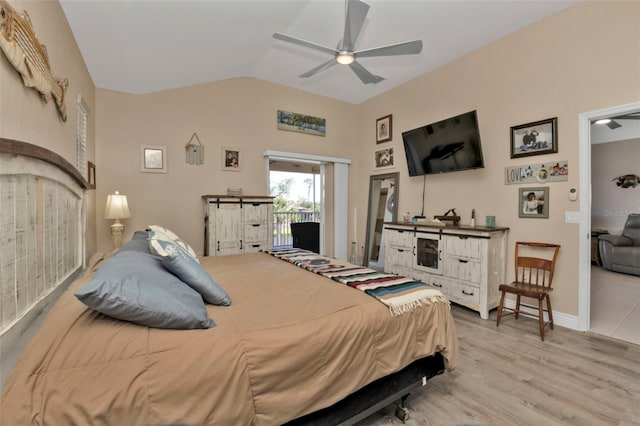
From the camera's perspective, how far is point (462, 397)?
179 centimetres

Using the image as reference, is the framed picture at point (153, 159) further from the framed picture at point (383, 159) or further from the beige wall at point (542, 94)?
the beige wall at point (542, 94)

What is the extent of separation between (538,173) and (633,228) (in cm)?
405

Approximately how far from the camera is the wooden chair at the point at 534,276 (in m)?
2.66

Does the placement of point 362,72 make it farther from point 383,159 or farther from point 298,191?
point 298,191

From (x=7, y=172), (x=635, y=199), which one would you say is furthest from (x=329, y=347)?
(x=635, y=199)

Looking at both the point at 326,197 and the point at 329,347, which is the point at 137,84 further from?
the point at 329,347

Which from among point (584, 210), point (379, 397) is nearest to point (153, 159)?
point (379, 397)

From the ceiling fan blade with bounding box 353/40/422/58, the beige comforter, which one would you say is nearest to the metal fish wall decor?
the beige comforter

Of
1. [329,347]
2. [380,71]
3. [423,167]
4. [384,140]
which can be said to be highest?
[380,71]

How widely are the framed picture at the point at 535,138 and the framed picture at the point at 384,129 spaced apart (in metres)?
1.93

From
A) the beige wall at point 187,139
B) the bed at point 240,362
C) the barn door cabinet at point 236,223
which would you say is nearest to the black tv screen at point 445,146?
the beige wall at point 187,139

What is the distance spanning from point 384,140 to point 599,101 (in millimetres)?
2718

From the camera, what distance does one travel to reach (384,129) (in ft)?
16.1

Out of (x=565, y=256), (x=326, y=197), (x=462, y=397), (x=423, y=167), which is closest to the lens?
(x=462, y=397)
